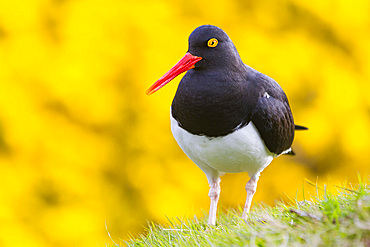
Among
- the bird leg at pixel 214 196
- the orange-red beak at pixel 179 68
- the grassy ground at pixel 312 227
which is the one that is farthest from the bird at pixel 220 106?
the grassy ground at pixel 312 227

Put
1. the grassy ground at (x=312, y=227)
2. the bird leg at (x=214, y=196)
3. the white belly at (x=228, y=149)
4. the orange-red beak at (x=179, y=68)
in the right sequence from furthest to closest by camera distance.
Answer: the bird leg at (x=214, y=196) → the white belly at (x=228, y=149) → the orange-red beak at (x=179, y=68) → the grassy ground at (x=312, y=227)

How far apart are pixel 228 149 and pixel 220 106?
0.36 metres

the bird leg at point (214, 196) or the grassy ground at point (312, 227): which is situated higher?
the grassy ground at point (312, 227)

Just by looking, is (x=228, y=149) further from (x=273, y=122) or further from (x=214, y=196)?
(x=214, y=196)

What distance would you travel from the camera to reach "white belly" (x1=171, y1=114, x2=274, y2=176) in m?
3.76

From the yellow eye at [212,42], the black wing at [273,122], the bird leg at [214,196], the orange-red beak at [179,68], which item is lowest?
the bird leg at [214,196]

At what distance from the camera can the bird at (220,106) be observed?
3668 mm

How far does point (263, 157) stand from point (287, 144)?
364 mm

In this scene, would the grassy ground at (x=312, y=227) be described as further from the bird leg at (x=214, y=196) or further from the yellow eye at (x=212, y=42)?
the yellow eye at (x=212, y=42)

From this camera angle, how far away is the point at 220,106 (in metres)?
3.66

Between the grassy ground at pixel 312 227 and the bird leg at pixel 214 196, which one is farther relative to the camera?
the bird leg at pixel 214 196

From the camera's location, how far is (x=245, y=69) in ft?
12.8

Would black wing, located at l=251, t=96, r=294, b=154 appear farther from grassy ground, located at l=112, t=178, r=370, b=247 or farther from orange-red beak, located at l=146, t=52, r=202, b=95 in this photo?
grassy ground, located at l=112, t=178, r=370, b=247

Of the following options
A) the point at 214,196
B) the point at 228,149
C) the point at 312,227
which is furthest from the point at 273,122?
the point at 312,227
